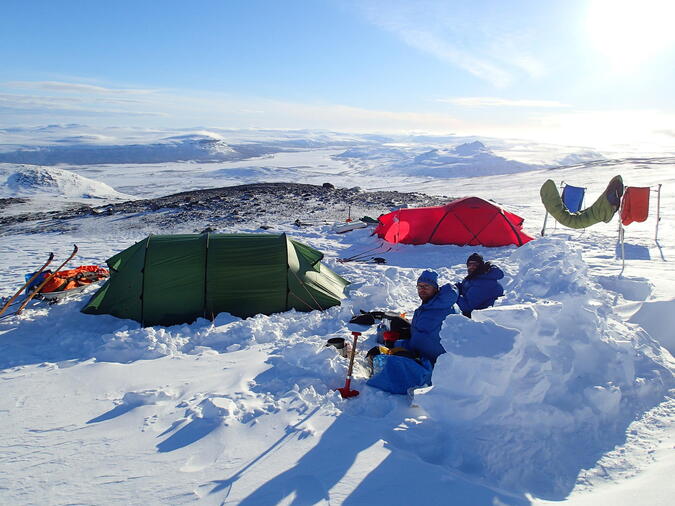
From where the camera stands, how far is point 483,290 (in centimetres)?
489

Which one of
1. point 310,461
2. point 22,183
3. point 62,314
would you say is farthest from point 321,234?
point 22,183

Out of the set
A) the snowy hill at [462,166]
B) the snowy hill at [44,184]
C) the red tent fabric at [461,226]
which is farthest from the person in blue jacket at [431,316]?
the snowy hill at [462,166]

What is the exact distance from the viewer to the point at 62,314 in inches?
233

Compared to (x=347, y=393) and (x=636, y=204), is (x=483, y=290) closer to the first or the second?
(x=347, y=393)

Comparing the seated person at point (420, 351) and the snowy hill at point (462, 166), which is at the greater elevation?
the snowy hill at point (462, 166)

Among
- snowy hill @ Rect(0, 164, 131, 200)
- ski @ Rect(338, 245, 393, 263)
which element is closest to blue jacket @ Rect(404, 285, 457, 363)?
ski @ Rect(338, 245, 393, 263)

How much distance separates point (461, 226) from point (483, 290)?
19.2 feet

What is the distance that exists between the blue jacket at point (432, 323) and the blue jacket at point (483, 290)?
2.95 ft

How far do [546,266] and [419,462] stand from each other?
11.6 ft

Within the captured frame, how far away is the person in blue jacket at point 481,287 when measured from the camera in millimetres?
4898

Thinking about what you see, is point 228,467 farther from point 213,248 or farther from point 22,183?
point 22,183

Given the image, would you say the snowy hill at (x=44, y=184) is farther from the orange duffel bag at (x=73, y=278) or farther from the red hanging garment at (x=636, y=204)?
the red hanging garment at (x=636, y=204)

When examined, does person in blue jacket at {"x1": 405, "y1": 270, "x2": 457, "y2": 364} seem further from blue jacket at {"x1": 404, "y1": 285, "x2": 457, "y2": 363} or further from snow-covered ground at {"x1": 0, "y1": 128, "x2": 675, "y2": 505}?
snow-covered ground at {"x1": 0, "y1": 128, "x2": 675, "y2": 505}

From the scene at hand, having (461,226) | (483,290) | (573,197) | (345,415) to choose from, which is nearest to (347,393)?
(345,415)
